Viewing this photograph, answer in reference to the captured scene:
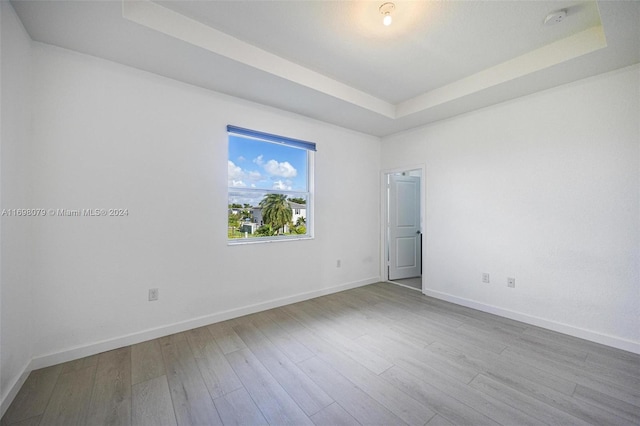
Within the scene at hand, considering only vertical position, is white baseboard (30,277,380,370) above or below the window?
below

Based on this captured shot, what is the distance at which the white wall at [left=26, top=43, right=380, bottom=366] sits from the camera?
2029 millimetres

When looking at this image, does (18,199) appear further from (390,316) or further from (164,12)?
(390,316)

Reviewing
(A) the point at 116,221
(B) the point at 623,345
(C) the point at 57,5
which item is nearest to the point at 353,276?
(B) the point at 623,345

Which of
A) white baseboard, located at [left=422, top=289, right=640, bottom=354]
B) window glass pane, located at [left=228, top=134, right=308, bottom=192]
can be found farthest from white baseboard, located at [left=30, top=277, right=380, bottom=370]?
white baseboard, located at [left=422, top=289, right=640, bottom=354]

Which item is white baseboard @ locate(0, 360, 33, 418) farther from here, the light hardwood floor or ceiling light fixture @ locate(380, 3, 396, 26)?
ceiling light fixture @ locate(380, 3, 396, 26)

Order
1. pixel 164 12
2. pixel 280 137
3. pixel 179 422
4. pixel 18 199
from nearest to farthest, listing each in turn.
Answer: pixel 179 422 < pixel 18 199 < pixel 164 12 < pixel 280 137

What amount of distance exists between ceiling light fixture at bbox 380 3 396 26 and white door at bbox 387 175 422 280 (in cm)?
Answer: 280

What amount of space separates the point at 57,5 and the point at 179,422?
2.71 metres

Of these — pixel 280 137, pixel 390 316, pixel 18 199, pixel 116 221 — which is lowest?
pixel 390 316

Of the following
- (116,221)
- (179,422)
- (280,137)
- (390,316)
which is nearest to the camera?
(179,422)

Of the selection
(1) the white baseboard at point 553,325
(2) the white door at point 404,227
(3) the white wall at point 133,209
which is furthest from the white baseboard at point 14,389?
(2) the white door at point 404,227

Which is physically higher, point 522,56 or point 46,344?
point 522,56

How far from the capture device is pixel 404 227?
4.73 meters

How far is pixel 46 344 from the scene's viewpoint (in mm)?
1996
